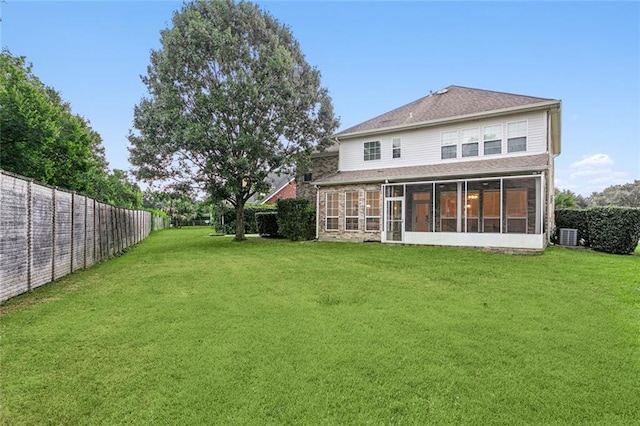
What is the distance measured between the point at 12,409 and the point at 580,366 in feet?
16.8

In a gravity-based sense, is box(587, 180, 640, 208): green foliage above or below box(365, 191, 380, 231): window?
above

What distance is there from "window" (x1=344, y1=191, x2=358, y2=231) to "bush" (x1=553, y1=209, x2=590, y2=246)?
832 cm

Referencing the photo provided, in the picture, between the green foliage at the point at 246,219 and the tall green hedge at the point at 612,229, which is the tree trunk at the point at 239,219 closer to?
the green foliage at the point at 246,219

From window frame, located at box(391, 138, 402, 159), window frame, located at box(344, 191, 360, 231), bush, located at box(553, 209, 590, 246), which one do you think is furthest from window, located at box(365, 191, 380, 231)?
bush, located at box(553, 209, 590, 246)

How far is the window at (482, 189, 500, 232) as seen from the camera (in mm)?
13109

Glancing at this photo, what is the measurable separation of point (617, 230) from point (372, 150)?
33.2 ft

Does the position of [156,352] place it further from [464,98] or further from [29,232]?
[464,98]

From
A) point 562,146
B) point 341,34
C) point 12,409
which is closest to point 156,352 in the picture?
point 12,409

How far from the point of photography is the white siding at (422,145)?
43.0 feet

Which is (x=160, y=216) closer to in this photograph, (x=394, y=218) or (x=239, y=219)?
(x=239, y=219)

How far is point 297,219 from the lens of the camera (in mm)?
17406

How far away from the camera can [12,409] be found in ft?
8.59

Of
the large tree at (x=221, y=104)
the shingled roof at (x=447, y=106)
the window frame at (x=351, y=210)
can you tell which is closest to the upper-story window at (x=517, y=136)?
the shingled roof at (x=447, y=106)

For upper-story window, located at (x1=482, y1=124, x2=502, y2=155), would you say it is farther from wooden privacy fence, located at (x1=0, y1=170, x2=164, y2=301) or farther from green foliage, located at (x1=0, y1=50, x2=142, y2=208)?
green foliage, located at (x1=0, y1=50, x2=142, y2=208)
